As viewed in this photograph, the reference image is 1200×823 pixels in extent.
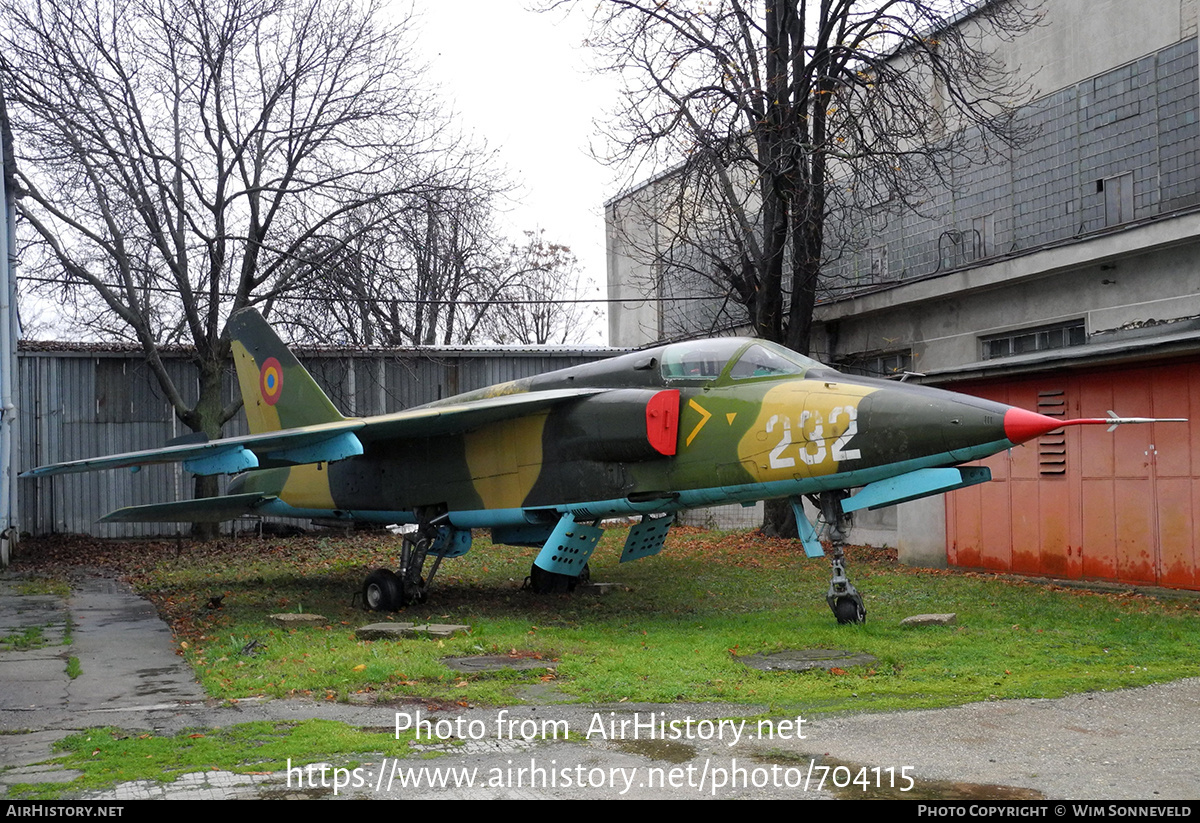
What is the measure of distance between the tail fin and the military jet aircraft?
0.03 metres

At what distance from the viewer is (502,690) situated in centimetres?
757

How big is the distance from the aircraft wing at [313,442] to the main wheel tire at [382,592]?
1768 millimetres

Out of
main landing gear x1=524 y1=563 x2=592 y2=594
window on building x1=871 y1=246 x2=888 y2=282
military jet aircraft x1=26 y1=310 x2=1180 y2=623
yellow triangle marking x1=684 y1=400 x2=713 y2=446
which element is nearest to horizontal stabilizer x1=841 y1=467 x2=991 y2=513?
military jet aircraft x1=26 y1=310 x2=1180 y2=623

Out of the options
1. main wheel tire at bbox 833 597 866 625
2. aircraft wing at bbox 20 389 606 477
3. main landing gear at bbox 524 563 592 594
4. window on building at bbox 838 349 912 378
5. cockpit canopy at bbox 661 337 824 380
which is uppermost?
window on building at bbox 838 349 912 378

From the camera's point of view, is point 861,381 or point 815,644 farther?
point 861,381

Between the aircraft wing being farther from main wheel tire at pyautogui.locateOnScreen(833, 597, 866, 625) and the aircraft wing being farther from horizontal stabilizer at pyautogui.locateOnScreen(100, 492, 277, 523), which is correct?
main wheel tire at pyautogui.locateOnScreen(833, 597, 866, 625)

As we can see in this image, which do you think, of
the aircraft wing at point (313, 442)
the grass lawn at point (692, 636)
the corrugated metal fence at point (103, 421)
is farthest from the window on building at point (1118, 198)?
the corrugated metal fence at point (103, 421)

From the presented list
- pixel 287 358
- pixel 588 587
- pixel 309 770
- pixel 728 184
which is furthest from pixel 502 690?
pixel 728 184

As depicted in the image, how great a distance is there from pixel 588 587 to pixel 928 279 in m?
9.19

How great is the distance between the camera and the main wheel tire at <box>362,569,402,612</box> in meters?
12.4

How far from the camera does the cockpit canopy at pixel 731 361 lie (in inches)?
406

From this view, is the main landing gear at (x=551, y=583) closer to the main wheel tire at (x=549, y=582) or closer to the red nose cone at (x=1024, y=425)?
the main wheel tire at (x=549, y=582)

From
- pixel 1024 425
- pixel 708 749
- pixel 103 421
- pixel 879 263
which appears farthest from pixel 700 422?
pixel 103 421

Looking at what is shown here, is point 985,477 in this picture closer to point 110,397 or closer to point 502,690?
point 502,690
